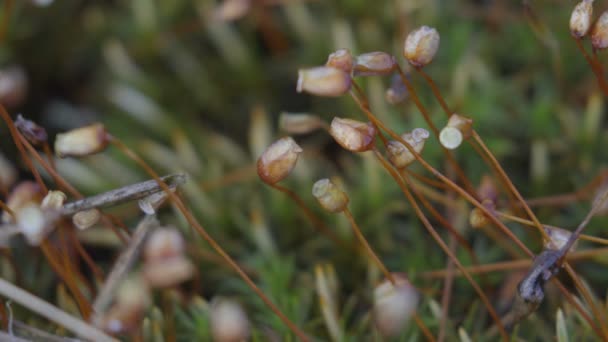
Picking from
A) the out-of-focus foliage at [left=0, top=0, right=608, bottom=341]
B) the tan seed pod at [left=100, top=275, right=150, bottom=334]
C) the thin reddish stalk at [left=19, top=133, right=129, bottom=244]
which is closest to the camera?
the tan seed pod at [left=100, top=275, right=150, bottom=334]

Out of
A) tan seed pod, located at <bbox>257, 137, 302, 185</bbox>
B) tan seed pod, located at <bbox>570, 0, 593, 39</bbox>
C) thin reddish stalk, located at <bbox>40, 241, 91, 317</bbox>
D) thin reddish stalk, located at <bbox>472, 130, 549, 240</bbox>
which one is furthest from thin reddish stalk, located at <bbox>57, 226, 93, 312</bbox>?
tan seed pod, located at <bbox>570, 0, 593, 39</bbox>

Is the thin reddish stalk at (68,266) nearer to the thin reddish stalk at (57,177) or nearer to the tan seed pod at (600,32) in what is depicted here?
the thin reddish stalk at (57,177)

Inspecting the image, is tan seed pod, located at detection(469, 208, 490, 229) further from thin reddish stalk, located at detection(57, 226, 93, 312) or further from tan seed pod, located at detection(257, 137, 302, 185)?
thin reddish stalk, located at detection(57, 226, 93, 312)

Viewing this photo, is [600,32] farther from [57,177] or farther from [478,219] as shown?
[57,177]

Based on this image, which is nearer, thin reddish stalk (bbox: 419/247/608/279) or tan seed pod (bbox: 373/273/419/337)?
tan seed pod (bbox: 373/273/419/337)

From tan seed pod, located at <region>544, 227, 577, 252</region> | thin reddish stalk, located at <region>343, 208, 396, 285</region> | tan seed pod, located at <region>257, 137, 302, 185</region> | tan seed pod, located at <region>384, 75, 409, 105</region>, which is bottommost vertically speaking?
tan seed pod, located at <region>544, 227, 577, 252</region>

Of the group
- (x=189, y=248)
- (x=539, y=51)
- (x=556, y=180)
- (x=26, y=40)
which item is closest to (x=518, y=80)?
(x=539, y=51)
